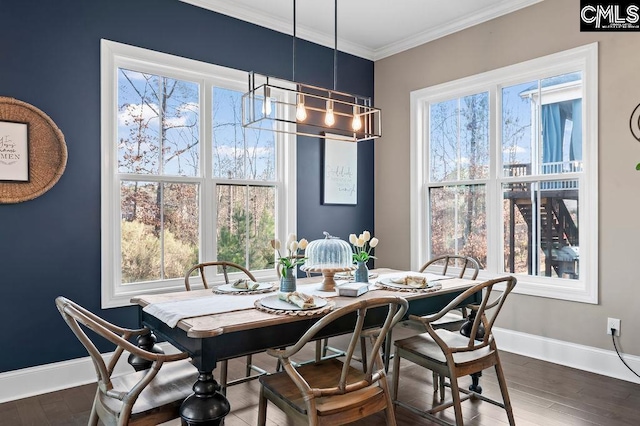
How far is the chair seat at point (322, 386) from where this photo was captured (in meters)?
1.75

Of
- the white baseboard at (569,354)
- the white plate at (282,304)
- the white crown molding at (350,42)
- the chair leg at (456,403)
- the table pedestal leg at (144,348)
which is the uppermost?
the white crown molding at (350,42)

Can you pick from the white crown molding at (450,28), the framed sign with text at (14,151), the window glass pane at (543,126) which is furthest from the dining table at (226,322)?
the white crown molding at (450,28)

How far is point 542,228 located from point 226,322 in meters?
2.92

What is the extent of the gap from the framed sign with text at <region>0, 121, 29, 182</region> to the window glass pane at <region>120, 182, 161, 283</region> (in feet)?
2.12

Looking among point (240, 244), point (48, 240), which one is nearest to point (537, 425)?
point (240, 244)

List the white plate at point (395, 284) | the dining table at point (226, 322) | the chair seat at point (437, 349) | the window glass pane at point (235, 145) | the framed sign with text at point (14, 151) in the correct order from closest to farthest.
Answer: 1. the dining table at point (226, 322)
2. the chair seat at point (437, 349)
3. the white plate at point (395, 284)
4. the framed sign with text at point (14, 151)
5. the window glass pane at point (235, 145)

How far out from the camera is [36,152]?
2.88 meters

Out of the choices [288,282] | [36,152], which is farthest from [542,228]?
[36,152]

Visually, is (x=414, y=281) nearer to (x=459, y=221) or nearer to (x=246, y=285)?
(x=246, y=285)

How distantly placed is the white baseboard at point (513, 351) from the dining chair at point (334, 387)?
1.74 meters

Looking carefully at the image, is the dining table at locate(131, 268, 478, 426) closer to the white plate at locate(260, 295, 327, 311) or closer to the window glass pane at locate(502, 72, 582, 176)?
the white plate at locate(260, 295, 327, 311)

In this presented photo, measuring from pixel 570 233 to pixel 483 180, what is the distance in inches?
33.9

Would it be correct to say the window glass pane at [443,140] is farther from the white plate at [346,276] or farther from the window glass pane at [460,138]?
the white plate at [346,276]

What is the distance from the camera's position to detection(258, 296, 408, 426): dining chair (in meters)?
1.70
